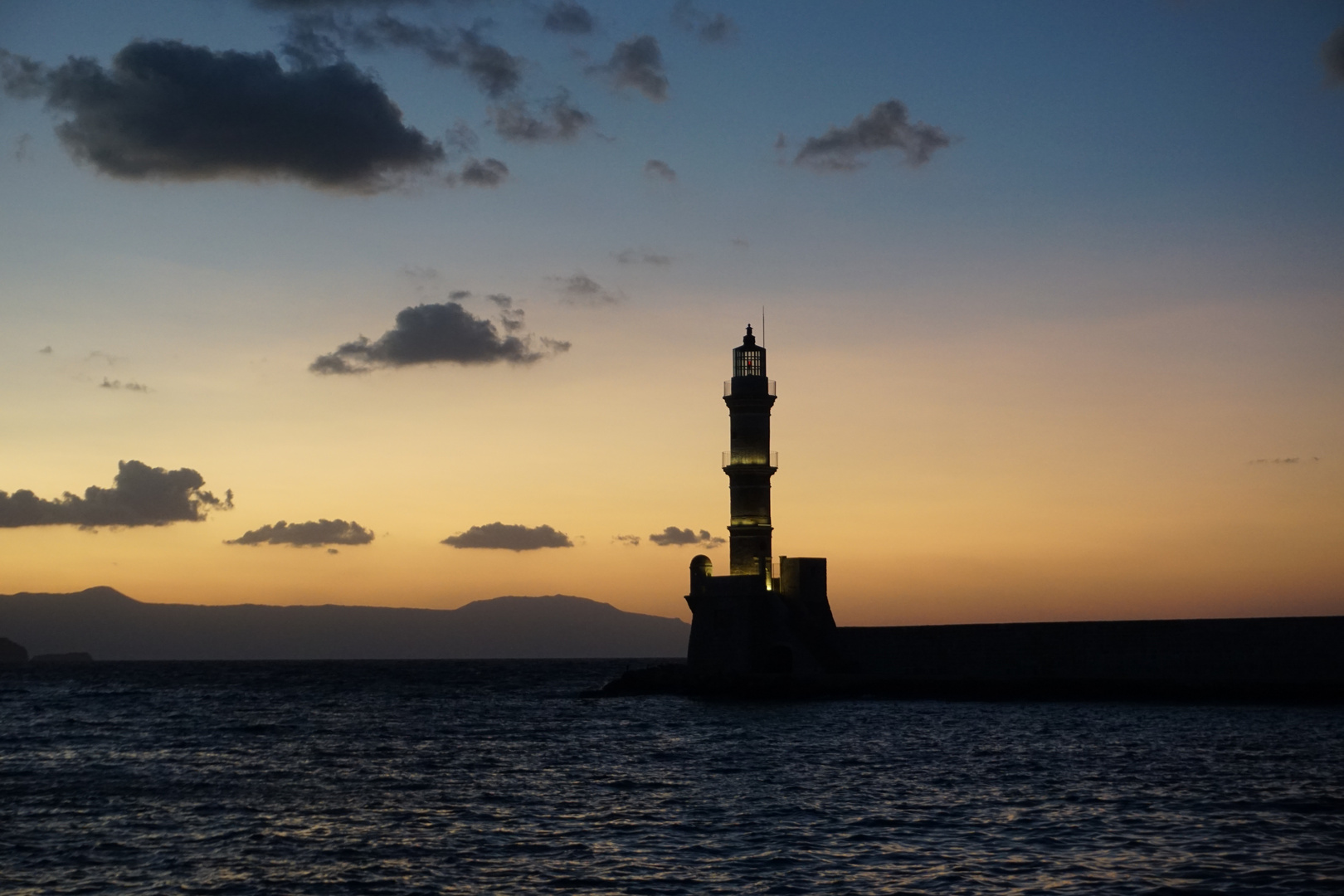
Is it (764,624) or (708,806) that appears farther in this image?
(764,624)

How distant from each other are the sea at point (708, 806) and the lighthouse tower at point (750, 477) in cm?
1066

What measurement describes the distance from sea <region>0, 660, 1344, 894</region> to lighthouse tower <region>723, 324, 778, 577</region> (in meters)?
10.7

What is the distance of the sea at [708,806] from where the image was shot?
18906 mm

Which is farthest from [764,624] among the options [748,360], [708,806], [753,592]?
[708,806]

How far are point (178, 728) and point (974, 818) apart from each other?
36.4 m

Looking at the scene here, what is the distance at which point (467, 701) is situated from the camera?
232ft

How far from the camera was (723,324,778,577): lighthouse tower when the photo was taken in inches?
2276

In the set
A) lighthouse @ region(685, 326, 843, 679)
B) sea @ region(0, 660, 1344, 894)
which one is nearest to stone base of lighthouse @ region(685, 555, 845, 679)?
lighthouse @ region(685, 326, 843, 679)

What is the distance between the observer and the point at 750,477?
57.9 metres

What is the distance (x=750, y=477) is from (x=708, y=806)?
3267 centimetres

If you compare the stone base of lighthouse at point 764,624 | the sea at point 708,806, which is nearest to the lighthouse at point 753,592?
the stone base of lighthouse at point 764,624

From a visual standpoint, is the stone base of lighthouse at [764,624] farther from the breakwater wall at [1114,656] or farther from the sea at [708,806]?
the sea at [708,806]

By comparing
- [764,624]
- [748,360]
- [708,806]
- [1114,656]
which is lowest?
[708,806]

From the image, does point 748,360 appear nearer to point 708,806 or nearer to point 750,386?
point 750,386
